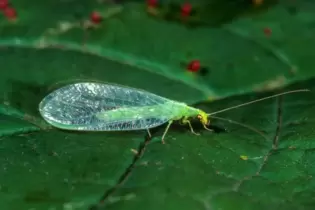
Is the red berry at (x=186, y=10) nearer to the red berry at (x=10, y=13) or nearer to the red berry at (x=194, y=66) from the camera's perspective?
the red berry at (x=194, y=66)

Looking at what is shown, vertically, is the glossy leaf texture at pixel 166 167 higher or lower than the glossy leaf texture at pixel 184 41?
lower

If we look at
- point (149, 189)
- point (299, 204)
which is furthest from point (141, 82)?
point (299, 204)

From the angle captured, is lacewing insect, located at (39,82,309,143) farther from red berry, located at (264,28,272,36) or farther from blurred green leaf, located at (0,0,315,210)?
red berry, located at (264,28,272,36)

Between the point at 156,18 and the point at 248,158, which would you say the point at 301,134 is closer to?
the point at 248,158

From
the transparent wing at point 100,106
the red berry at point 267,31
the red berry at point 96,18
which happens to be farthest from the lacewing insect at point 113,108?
the red berry at point 96,18

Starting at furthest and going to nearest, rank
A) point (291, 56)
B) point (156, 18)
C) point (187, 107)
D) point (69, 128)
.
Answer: point (156, 18) < point (291, 56) < point (187, 107) < point (69, 128)

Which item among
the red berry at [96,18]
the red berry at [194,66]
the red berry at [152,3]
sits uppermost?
the red berry at [152,3]

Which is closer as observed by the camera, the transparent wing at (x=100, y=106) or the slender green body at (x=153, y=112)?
the transparent wing at (x=100, y=106)

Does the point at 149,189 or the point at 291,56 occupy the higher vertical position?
the point at 291,56
